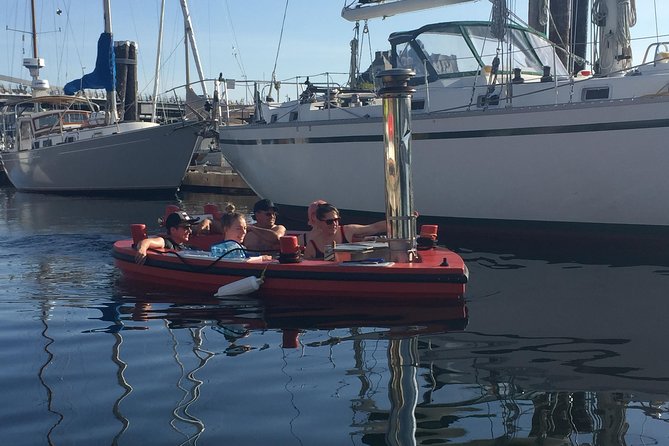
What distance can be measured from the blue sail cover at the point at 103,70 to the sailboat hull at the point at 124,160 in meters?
2.23

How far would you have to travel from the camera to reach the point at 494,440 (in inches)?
173

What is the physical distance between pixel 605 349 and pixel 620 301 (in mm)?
2083

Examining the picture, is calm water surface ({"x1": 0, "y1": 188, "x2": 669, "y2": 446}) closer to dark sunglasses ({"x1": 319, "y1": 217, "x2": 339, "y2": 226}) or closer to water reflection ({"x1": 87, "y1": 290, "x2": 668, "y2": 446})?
water reflection ({"x1": 87, "y1": 290, "x2": 668, "y2": 446})

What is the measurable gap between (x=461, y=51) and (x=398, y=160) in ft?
21.6

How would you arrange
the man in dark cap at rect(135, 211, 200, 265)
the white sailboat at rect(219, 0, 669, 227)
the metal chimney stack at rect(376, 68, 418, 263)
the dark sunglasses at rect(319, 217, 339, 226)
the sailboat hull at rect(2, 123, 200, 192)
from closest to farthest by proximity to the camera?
the metal chimney stack at rect(376, 68, 418, 263) < the dark sunglasses at rect(319, 217, 339, 226) < the man in dark cap at rect(135, 211, 200, 265) < the white sailboat at rect(219, 0, 669, 227) < the sailboat hull at rect(2, 123, 200, 192)

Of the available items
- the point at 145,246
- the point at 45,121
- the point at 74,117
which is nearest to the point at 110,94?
the point at 45,121

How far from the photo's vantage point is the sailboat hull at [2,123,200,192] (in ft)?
82.2

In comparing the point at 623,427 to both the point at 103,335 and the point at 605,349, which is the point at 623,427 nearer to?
the point at 605,349

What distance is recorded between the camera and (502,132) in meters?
12.3

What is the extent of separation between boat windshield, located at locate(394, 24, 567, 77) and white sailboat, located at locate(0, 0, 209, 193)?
10.4 m

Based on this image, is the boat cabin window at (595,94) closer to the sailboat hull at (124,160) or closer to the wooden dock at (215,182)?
the sailboat hull at (124,160)

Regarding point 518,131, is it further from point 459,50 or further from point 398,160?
point 398,160

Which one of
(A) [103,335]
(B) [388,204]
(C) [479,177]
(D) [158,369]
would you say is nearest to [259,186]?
(C) [479,177]

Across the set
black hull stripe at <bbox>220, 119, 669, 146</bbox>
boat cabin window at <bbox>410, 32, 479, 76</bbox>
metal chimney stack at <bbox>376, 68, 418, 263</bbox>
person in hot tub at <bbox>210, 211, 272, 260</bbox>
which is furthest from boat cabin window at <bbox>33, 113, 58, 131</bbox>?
metal chimney stack at <bbox>376, 68, 418, 263</bbox>
